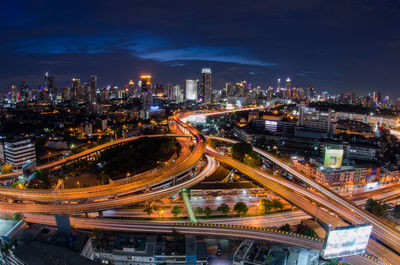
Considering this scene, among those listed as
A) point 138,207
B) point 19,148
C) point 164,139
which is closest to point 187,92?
point 164,139

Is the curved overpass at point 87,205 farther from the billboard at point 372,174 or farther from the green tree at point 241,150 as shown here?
the billboard at point 372,174

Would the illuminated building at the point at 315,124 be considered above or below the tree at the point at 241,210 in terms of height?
above

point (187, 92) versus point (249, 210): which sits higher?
point (187, 92)

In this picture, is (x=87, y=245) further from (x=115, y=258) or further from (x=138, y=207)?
(x=138, y=207)

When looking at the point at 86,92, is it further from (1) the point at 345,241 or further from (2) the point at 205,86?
(1) the point at 345,241

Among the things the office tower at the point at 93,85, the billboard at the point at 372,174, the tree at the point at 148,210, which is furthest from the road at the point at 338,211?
the office tower at the point at 93,85

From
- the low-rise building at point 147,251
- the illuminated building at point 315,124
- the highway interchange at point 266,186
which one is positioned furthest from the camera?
the illuminated building at point 315,124

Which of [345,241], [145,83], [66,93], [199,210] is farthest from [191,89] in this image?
[345,241]

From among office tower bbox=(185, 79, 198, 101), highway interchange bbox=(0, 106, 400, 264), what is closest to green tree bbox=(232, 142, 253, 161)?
highway interchange bbox=(0, 106, 400, 264)
